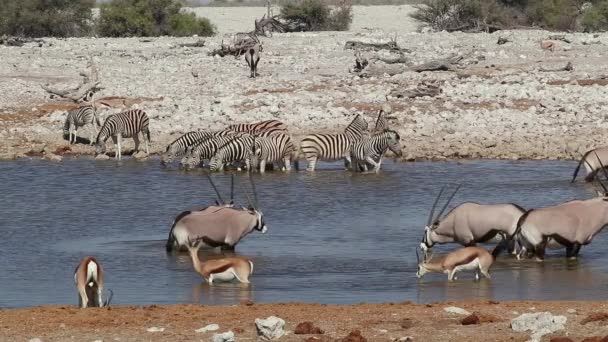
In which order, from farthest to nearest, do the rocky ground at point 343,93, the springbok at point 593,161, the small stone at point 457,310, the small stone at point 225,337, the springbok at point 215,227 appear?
the rocky ground at point 343,93 → the springbok at point 593,161 → the springbok at point 215,227 → the small stone at point 457,310 → the small stone at point 225,337

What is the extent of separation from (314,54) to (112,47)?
215 inches

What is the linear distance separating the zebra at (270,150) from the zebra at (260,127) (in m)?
0.90

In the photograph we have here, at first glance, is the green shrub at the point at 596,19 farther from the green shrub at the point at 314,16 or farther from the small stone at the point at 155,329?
the small stone at the point at 155,329

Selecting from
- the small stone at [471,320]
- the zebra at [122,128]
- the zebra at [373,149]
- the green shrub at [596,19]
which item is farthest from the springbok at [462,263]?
the green shrub at [596,19]

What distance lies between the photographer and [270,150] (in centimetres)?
1827

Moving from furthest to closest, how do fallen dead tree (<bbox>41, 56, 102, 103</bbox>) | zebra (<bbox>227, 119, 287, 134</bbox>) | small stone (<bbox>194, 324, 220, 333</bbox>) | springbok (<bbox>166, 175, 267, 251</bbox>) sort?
fallen dead tree (<bbox>41, 56, 102, 103</bbox>)
zebra (<bbox>227, 119, 287, 134</bbox>)
springbok (<bbox>166, 175, 267, 251</bbox>)
small stone (<bbox>194, 324, 220, 333</bbox>)

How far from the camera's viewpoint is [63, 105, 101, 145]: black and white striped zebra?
797 inches

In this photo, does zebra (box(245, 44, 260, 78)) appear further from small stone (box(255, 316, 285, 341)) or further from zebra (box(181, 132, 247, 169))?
small stone (box(255, 316, 285, 341))

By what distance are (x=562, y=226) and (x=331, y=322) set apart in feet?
13.7

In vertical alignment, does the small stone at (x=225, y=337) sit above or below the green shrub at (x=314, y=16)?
below

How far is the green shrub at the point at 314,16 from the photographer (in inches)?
1516

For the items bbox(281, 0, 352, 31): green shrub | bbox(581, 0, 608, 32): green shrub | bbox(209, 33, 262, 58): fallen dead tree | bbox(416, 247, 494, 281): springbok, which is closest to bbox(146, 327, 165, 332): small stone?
bbox(416, 247, 494, 281): springbok

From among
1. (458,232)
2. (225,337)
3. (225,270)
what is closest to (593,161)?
(458,232)

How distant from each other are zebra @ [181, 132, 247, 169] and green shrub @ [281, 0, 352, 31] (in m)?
20.1
